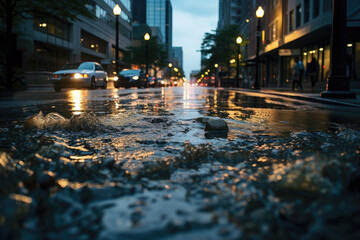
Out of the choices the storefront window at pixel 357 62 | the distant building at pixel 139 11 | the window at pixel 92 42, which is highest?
the distant building at pixel 139 11

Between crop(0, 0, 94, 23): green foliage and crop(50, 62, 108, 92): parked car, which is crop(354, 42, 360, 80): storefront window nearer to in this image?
crop(50, 62, 108, 92): parked car

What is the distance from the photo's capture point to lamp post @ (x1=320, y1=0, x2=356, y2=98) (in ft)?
37.8

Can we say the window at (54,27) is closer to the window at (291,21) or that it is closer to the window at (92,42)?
the window at (92,42)

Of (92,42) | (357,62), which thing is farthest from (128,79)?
(92,42)

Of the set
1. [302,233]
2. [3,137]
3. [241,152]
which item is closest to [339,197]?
[302,233]

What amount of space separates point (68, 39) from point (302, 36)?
1206 inches

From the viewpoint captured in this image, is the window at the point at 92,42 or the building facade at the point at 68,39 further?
the window at the point at 92,42

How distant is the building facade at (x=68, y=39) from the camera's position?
104 feet

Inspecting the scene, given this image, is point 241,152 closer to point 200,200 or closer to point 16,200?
point 200,200

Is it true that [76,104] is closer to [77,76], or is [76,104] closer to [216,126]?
[216,126]

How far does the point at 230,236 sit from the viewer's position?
133 cm

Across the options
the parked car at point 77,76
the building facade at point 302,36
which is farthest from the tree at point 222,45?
the parked car at point 77,76

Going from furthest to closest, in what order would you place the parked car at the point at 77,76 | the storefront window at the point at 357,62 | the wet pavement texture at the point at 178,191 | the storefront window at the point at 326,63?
1. the storefront window at the point at 326,63
2. the storefront window at the point at 357,62
3. the parked car at the point at 77,76
4. the wet pavement texture at the point at 178,191

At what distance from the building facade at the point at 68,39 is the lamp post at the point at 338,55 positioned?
40.1ft
